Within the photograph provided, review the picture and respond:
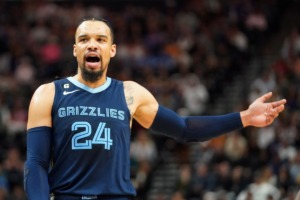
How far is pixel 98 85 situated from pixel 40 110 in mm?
568

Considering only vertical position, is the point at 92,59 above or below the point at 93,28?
below

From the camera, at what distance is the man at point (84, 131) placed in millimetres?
5336

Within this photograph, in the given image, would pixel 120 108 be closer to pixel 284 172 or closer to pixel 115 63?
pixel 284 172

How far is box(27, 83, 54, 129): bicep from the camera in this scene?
5414 millimetres

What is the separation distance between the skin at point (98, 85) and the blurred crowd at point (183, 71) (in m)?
8.02

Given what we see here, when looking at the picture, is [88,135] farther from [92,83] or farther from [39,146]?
[92,83]

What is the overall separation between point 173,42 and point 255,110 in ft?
50.6

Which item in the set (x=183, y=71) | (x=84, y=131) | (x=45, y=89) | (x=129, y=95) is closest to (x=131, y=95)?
(x=129, y=95)

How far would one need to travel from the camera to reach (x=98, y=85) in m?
5.75

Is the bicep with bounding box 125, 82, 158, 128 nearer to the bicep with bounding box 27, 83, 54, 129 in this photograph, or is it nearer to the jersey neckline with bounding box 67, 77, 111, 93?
the jersey neckline with bounding box 67, 77, 111, 93

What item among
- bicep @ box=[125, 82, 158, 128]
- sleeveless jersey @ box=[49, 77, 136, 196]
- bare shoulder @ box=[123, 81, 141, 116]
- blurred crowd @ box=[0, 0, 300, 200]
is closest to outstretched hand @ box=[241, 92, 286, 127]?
bicep @ box=[125, 82, 158, 128]

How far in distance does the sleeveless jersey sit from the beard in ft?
0.52

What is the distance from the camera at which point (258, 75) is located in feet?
66.6

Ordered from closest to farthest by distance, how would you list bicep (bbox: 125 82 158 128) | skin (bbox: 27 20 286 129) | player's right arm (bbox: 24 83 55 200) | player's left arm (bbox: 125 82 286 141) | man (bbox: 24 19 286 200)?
1. player's right arm (bbox: 24 83 55 200)
2. man (bbox: 24 19 286 200)
3. skin (bbox: 27 20 286 129)
4. bicep (bbox: 125 82 158 128)
5. player's left arm (bbox: 125 82 286 141)
